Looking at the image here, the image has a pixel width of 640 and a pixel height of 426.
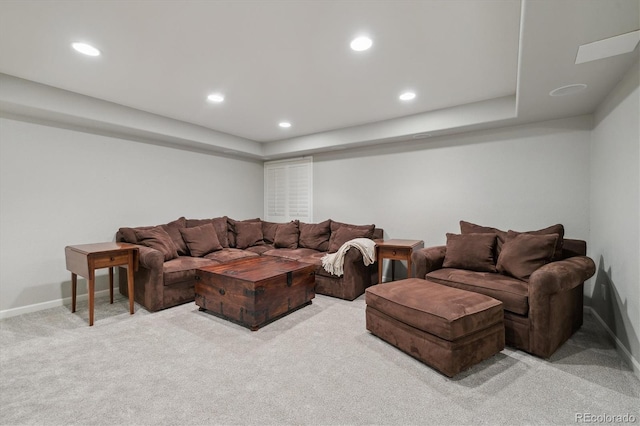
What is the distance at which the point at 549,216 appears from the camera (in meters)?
3.21

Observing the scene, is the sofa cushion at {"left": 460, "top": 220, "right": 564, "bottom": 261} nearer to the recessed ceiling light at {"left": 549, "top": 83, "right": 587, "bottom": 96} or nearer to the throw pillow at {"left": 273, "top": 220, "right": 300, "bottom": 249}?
the recessed ceiling light at {"left": 549, "top": 83, "right": 587, "bottom": 96}

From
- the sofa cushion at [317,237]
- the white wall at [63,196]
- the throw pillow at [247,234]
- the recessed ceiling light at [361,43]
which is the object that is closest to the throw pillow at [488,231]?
the sofa cushion at [317,237]

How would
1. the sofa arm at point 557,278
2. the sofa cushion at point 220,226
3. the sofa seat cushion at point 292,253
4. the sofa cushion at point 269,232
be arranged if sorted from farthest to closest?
the sofa cushion at point 269,232, the sofa cushion at point 220,226, the sofa seat cushion at point 292,253, the sofa arm at point 557,278

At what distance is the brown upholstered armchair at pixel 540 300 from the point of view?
2.07 meters

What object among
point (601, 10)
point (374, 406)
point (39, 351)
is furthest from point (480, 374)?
point (39, 351)

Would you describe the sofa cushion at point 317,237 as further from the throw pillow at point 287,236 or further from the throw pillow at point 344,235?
the throw pillow at point 344,235

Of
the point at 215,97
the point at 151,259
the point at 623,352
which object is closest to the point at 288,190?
the point at 215,97

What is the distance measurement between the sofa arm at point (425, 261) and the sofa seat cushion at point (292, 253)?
167 cm

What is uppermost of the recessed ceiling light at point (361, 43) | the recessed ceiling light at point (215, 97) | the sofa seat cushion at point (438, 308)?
the recessed ceiling light at point (215, 97)

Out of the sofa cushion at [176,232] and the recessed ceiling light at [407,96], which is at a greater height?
the recessed ceiling light at [407,96]

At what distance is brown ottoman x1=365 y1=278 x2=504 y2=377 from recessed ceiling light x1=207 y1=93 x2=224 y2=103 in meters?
2.70

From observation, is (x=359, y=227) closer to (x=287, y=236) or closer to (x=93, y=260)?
(x=287, y=236)

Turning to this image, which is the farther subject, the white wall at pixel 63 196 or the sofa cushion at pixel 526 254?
the white wall at pixel 63 196

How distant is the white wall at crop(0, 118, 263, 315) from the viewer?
3.02m
